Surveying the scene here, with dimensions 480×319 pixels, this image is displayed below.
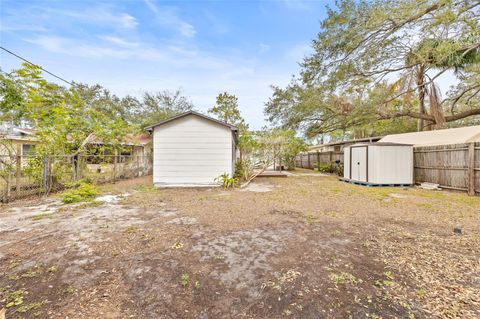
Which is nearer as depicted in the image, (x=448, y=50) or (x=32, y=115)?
(x=448, y=50)

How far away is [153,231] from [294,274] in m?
2.62

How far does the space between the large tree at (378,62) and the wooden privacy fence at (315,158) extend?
2.95 m

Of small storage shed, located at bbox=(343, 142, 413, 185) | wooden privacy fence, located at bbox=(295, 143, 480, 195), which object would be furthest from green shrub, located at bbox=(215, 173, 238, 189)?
wooden privacy fence, located at bbox=(295, 143, 480, 195)

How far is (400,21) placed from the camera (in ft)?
29.3

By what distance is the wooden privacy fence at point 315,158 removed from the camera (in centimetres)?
1660

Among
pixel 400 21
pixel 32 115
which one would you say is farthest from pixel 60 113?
pixel 400 21

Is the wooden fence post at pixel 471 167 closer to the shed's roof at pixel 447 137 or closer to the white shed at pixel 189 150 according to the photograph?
the shed's roof at pixel 447 137

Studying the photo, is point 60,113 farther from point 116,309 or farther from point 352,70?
point 352,70

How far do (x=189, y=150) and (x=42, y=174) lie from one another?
481 cm

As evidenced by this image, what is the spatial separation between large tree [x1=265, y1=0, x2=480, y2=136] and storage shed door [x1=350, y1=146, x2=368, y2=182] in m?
2.43

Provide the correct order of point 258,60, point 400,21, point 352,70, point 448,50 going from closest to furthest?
point 448,50, point 400,21, point 352,70, point 258,60

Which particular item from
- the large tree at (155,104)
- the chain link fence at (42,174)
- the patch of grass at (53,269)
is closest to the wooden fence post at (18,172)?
the chain link fence at (42,174)

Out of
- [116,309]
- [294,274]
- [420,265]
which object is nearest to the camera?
[116,309]

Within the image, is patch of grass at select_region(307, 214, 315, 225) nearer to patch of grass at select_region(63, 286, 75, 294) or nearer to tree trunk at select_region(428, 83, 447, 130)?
patch of grass at select_region(63, 286, 75, 294)
